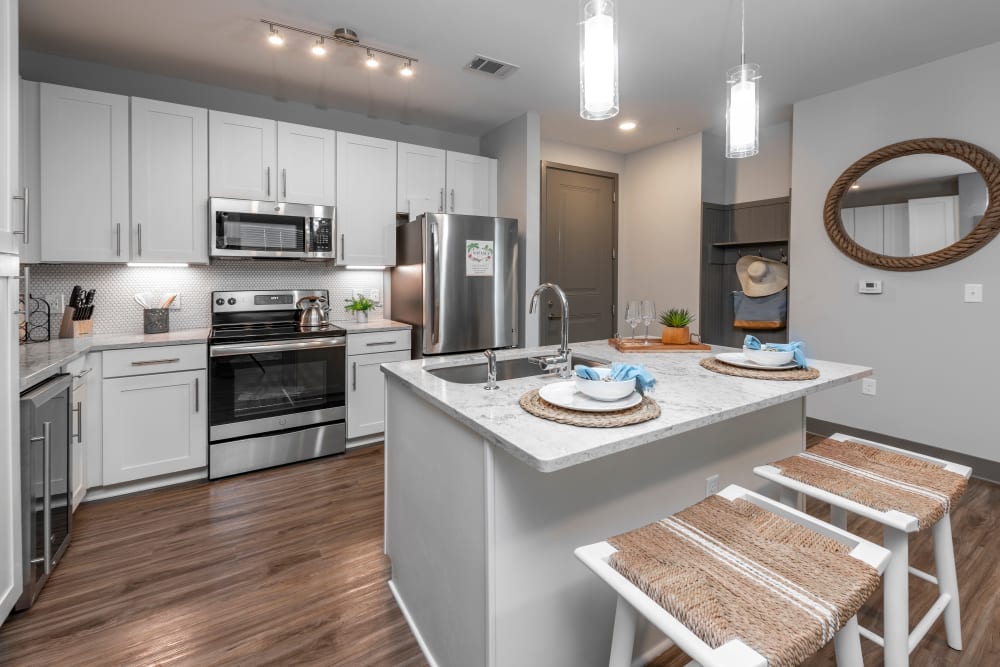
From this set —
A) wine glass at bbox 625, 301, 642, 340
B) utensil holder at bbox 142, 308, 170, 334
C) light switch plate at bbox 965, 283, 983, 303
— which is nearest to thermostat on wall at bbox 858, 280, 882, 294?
light switch plate at bbox 965, 283, 983, 303

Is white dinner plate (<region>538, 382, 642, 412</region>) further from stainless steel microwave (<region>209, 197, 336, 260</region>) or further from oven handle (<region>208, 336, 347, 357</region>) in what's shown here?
stainless steel microwave (<region>209, 197, 336, 260</region>)

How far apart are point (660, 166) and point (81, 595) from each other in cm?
510

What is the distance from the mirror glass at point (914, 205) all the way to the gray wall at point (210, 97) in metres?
3.20

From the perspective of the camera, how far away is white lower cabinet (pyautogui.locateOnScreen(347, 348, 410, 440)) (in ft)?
11.1

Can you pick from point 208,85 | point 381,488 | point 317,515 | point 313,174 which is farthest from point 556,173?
point 317,515

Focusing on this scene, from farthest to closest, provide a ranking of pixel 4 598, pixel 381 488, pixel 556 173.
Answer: pixel 556 173
pixel 381 488
pixel 4 598

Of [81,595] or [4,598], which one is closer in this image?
[4,598]

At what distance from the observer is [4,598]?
1576 millimetres

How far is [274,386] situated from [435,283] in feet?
4.09

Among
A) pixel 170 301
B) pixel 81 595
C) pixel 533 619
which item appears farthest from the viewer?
pixel 170 301

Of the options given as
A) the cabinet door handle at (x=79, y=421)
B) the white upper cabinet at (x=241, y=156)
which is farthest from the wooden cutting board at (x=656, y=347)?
the cabinet door handle at (x=79, y=421)

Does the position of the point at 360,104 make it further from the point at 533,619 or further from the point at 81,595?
the point at 533,619

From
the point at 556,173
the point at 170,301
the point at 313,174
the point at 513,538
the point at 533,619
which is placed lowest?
the point at 533,619

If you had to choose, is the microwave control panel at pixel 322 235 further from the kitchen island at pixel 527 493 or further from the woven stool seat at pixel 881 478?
the woven stool seat at pixel 881 478
